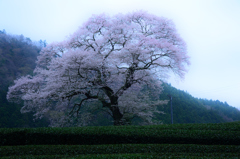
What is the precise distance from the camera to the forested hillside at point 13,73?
81.5 ft

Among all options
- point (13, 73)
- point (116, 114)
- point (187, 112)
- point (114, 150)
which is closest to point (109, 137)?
point (114, 150)

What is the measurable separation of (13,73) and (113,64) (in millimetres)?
24213

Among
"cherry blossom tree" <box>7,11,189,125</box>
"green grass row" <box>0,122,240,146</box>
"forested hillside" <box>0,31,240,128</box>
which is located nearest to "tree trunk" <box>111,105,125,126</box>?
"cherry blossom tree" <box>7,11,189,125</box>

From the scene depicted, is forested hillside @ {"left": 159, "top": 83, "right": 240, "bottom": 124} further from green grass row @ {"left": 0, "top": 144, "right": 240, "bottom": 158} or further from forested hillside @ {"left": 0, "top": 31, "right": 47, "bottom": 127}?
green grass row @ {"left": 0, "top": 144, "right": 240, "bottom": 158}

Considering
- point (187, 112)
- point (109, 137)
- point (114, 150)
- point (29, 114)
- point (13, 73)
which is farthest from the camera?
point (187, 112)

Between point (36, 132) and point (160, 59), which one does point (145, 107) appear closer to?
point (160, 59)

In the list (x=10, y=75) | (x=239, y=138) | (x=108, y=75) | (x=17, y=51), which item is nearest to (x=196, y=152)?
(x=239, y=138)

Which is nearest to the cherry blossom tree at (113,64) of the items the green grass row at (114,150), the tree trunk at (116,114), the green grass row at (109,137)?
the tree trunk at (116,114)

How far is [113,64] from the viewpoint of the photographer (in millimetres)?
14336

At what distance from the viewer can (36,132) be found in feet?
30.5

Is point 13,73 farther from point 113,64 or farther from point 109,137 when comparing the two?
point 109,137

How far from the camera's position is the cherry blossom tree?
13890 millimetres

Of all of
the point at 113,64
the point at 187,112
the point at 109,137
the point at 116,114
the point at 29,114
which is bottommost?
the point at 29,114

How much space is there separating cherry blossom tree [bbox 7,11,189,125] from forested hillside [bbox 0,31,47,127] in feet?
34.2
